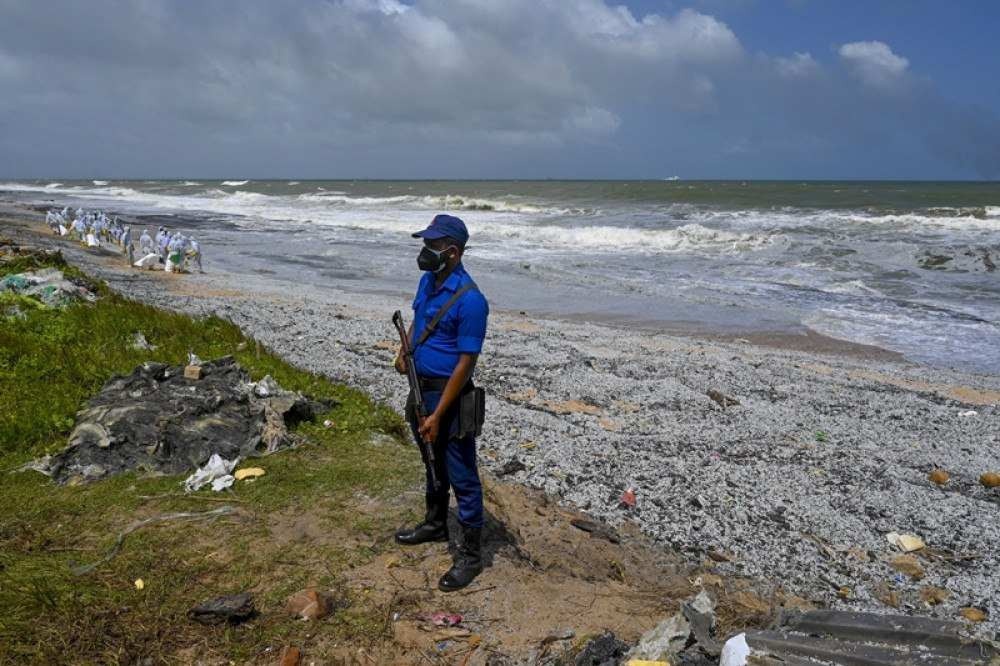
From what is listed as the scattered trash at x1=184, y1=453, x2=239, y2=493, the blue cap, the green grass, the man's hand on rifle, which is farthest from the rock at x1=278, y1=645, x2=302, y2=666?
the blue cap

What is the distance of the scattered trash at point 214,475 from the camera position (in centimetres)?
483

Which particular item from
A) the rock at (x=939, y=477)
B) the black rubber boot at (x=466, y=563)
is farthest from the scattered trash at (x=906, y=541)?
the black rubber boot at (x=466, y=563)

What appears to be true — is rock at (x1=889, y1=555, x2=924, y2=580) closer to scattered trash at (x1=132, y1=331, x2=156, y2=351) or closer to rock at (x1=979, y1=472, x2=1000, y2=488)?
rock at (x1=979, y1=472, x2=1000, y2=488)

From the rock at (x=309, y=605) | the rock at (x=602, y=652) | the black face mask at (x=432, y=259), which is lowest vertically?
the rock at (x=309, y=605)

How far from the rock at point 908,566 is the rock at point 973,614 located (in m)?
0.33

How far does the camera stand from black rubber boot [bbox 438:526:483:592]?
3.71 m

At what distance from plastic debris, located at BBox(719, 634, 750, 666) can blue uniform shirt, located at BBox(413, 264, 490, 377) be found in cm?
173

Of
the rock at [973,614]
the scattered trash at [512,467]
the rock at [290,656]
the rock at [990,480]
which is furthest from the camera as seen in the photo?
the rock at [990,480]

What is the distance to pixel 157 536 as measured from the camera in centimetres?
418

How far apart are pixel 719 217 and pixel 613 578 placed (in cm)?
3670

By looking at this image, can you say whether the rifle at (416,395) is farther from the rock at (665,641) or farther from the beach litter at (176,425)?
the beach litter at (176,425)

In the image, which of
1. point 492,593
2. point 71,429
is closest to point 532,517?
point 492,593

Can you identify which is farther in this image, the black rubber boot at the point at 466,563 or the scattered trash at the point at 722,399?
the scattered trash at the point at 722,399

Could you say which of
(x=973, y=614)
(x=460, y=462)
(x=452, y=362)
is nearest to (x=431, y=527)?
(x=460, y=462)
